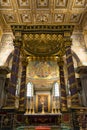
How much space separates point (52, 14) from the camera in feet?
39.9

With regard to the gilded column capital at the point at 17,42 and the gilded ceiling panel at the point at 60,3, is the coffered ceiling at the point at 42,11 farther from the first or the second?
the gilded column capital at the point at 17,42

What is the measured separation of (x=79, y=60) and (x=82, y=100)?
3141mm

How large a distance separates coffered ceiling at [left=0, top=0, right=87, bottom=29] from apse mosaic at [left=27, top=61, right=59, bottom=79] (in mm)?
5099

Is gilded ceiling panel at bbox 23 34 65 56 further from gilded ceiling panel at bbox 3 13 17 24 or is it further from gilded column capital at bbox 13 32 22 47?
gilded ceiling panel at bbox 3 13 17 24

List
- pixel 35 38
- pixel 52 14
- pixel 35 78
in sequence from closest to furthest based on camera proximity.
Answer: pixel 35 38, pixel 52 14, pixel 35 78

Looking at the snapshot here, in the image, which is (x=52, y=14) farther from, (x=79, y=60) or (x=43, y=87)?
(x=43, y=87)

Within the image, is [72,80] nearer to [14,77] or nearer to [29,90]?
[14,77]

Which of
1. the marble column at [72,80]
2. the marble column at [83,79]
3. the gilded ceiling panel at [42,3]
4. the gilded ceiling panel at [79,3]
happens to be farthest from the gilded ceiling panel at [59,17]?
the marble column at [72,80]

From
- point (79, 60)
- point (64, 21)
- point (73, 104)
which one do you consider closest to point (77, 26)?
point (64, 21)

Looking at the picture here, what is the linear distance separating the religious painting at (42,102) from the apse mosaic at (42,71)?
210cm

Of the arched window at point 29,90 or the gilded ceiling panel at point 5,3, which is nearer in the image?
the gilded ceiling panel at point 5,3

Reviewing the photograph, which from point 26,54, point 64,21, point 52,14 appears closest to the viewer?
point 26,54

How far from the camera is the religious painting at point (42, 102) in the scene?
15992 mm

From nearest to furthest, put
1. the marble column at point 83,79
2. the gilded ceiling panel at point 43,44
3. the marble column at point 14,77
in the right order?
1. the marble column at point 14,77
2. the gilded ceiling panel at point 43,44
3. the marble column at point 83,79
